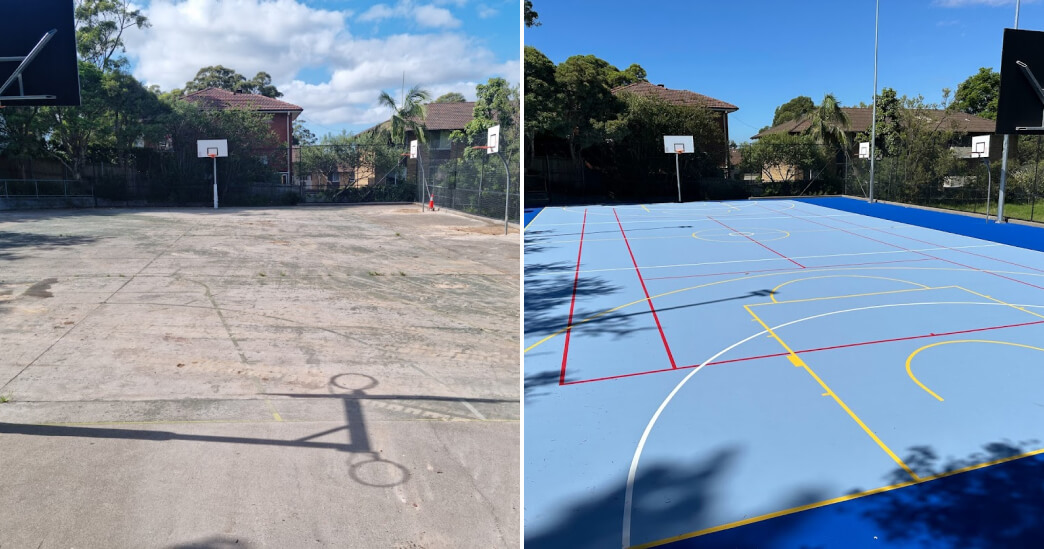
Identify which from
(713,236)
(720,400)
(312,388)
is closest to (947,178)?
(713,236)

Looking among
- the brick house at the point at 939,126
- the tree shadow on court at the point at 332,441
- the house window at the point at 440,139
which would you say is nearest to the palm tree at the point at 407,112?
the house window at the point at 440,139

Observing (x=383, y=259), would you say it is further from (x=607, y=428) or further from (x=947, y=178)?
(x=947, y=178)

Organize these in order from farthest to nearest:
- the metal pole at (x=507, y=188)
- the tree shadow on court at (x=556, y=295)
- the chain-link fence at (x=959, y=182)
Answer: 1. the chain-link fence at (x=959, y=182)
2. the metal pole at (x=507, y=188)
3. the tree shadow on court at (x=556, y=295)

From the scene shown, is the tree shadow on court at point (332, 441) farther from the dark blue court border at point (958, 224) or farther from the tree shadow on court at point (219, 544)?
the dark blue court border at point (958, 224)

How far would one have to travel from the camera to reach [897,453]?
15.9 feet

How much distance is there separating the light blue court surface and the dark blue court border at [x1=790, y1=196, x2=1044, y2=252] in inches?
199

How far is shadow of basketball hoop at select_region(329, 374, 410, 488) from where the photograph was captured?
4570 mm

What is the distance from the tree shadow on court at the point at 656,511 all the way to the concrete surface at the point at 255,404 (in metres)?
0.34

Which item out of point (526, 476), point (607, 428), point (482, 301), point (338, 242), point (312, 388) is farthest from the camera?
point (338, 242)

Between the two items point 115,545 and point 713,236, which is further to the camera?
point 713,236

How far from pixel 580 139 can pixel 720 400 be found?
76.1 feet

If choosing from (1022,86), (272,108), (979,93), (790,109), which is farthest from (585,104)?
(790,109)

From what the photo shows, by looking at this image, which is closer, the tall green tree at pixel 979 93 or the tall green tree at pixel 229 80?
the tall green tree at pixel 979 93

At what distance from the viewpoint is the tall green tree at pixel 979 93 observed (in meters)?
40.6
